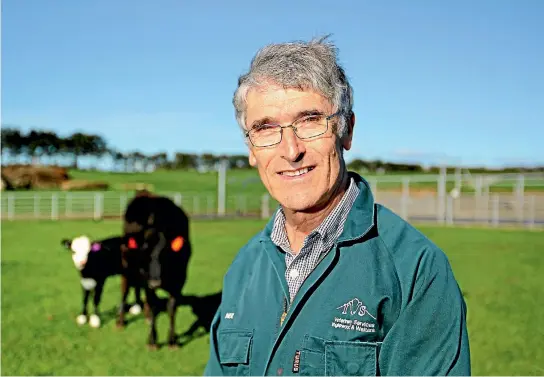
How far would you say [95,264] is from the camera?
26.7 feet

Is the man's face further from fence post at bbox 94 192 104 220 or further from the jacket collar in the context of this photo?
fence post at bbox 94 192 104 220

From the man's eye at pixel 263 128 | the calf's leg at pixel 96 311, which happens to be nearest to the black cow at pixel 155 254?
the calf's leg at pixel 96 311

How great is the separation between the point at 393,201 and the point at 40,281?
28.5 m

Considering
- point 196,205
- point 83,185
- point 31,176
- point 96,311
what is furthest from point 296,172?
point 31,176

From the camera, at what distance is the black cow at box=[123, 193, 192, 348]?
6.99 metres

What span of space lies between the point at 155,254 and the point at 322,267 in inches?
206

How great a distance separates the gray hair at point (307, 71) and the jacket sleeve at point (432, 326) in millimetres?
651

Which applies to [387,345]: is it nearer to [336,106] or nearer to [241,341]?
[241,341]

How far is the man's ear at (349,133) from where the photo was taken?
2336mm

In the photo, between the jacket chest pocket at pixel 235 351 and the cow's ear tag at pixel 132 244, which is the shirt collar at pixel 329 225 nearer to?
the jacket chest pocket at pixel 235 351

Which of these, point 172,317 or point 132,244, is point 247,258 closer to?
point 172,317

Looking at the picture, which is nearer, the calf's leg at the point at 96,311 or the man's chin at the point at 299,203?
the man's chin at the point at 299,203

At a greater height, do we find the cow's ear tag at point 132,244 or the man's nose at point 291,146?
the man's nose at point 291,146

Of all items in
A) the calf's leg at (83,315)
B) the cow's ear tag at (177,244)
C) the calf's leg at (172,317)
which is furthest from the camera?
the calf's leg at (83,315)
